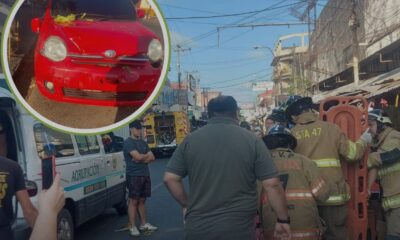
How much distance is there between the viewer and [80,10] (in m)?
1.63

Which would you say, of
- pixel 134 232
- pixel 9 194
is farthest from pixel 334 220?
pixel 134 232

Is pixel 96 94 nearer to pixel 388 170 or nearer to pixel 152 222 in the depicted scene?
pixel 388 170

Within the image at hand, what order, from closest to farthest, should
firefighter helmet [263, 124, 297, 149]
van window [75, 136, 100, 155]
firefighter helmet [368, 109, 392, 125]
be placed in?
1. firefighter helmet [263, 124, 297, 149]
2. firefighter helmet [368, 109, 392, 125]
3. van window [75, 136, 100, 155]

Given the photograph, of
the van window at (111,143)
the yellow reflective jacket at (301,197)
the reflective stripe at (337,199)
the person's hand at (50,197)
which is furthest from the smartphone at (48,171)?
the van window at (111,143)

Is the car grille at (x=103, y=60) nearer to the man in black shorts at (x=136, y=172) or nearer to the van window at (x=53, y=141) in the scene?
the van window at (x=53, y=141)

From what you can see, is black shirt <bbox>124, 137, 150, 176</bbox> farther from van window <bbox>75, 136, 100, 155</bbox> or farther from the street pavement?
the street pavement

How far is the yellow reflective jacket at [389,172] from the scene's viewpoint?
465 centimetres

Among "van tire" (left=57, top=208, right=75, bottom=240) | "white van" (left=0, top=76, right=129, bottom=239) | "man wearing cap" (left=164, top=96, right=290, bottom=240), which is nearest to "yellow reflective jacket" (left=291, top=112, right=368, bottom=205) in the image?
"man wearing cap" (left=164, top=96, right=290, bottom=240)

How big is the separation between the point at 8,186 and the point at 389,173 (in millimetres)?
3375

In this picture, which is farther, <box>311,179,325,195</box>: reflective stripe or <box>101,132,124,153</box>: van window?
<box>101,132,124,153</box>: van window

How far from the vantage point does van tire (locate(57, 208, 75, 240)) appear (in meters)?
5.93

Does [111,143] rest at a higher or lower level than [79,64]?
lower

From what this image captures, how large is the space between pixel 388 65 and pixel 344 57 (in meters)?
5.76

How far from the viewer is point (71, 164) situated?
6.48 m
